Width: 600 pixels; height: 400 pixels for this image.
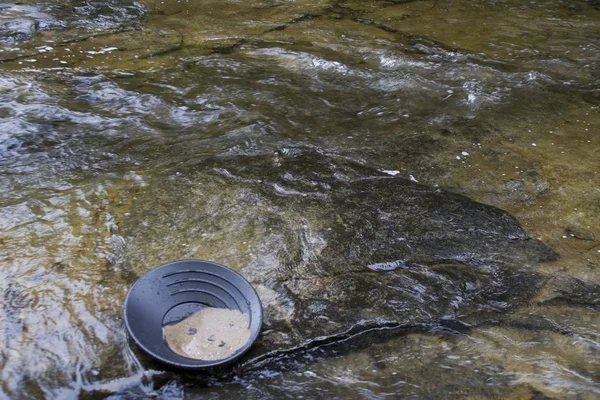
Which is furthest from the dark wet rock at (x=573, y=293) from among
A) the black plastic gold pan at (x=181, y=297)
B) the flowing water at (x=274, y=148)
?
the black plastic gold pan at (x=181, y=297)

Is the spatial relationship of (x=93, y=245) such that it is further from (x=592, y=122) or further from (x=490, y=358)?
(x=592, y=122)

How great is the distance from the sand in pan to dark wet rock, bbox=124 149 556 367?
102 mm

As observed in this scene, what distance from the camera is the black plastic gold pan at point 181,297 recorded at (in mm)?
Answer: 2236

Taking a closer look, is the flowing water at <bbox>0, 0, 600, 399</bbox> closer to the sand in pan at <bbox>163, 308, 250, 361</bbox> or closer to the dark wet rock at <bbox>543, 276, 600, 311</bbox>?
the dark wet rock at <bbox>543, 276, 600, 311</bbox>

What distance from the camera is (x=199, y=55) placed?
17.0 ft

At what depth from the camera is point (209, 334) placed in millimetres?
2293

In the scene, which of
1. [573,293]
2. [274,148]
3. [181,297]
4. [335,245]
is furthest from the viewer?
[274,148]

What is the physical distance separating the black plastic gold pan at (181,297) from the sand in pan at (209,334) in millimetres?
28

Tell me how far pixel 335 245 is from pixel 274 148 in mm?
1107

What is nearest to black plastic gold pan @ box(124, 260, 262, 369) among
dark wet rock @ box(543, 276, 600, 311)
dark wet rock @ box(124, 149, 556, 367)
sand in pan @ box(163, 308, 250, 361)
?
sand in pan @ box(163, 308, 250, 361)

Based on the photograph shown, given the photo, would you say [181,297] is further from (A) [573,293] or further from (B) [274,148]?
(A) [573,293]

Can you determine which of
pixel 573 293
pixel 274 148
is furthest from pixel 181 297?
pixel 573 293

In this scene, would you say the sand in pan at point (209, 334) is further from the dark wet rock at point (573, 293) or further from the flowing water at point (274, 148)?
the dark wet rock at point (573, 293)

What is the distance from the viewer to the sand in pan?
2.21m
